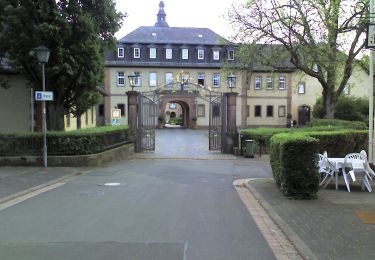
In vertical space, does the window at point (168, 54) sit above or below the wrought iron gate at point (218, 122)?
above

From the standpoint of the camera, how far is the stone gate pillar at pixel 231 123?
28.5 m

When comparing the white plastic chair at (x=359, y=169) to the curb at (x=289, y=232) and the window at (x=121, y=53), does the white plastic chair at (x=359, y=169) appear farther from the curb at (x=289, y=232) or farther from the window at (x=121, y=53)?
the window at (x=121, y=53)

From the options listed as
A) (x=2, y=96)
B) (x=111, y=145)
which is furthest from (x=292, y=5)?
(x=2, y=96)

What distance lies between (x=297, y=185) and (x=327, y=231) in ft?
11.0

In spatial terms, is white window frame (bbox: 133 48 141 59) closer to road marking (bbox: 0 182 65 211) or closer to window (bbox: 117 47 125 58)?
window (bbox: 117 47 125 58)

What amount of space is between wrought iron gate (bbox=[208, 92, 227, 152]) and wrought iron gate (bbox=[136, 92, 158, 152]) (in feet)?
11.3

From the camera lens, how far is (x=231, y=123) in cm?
2858

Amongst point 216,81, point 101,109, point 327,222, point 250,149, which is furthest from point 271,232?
point 216,81

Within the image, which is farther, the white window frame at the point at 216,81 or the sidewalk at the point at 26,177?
the white window frame at the point at 216,81

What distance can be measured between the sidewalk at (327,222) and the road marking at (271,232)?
0.09m

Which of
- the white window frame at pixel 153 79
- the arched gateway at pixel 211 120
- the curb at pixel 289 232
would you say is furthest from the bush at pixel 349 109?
the curb at pixel 289 232

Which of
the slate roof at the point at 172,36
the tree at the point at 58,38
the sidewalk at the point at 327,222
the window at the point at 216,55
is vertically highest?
the slate roof at the point at 172,36

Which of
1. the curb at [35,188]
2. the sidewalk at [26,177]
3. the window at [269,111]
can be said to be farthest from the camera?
the window at [269,111]

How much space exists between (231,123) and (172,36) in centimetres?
4404
